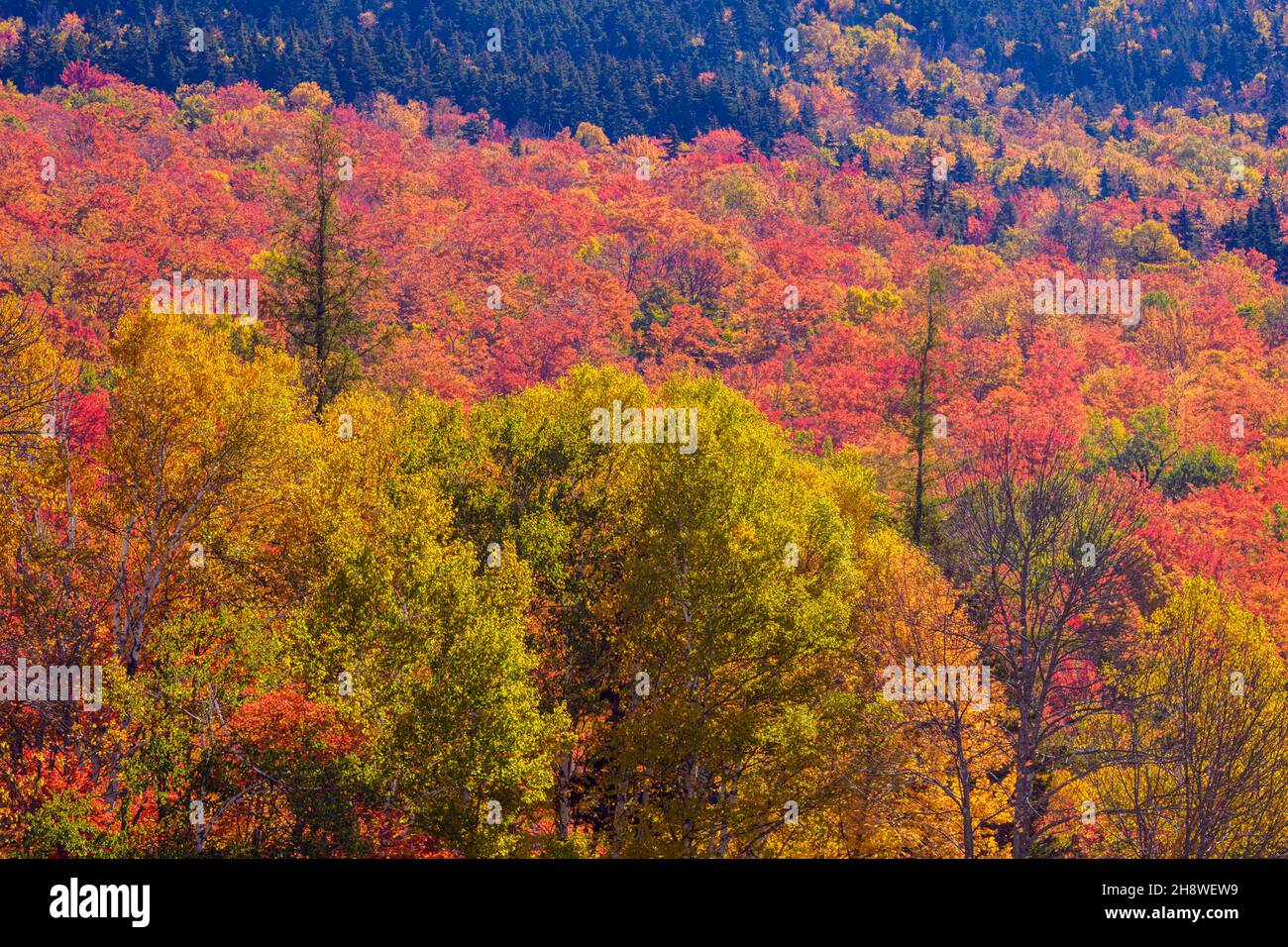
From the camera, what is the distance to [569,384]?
30734 mm

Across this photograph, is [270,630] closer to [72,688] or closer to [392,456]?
[72,688]

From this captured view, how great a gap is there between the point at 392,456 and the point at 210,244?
56.9 meters

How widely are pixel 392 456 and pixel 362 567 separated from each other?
8090mm

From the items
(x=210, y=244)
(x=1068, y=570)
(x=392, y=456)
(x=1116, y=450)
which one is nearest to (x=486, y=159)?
(x=210, y=244)

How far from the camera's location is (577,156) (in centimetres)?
16112

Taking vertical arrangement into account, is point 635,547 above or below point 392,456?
below

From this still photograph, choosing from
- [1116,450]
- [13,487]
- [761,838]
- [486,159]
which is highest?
[486,159]

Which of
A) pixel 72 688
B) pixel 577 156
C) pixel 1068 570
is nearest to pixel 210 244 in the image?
pixel 72 688

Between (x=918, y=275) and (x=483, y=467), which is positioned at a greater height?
(x=918, y=275)

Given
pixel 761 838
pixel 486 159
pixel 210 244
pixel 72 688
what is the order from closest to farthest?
1. pixel 72 688
2. pixel 761 838
3. pixel 210 244
4. pixel 486 159

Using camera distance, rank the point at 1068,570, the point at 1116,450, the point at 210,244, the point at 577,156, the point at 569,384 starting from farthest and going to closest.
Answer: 1. the point at 577,156
2. the point at 210,244
3. the point at 1116,450
4. the point at 569,384
5. the point at 1068,570

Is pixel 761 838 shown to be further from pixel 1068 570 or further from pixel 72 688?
pixel 72 688

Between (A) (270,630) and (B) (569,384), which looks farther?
(B) (569,384)

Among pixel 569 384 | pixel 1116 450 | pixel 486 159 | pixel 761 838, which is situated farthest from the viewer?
pixel 486 159
